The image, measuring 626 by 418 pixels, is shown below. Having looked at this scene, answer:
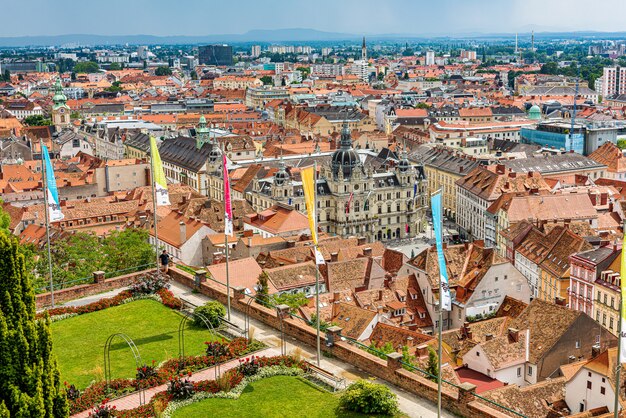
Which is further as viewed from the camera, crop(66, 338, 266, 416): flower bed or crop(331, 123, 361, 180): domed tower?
crop(331, 123, 361, 180): domed tower

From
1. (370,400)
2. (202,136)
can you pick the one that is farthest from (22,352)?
(202,136)

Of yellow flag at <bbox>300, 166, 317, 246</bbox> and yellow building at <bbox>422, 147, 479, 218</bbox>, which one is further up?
yellow flag at <bbox>300, 166, 317, 246</bbox>

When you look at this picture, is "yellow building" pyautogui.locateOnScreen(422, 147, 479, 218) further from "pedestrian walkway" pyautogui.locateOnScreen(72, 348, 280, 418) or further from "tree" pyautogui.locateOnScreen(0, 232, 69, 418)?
"tree" pyautogui.locateOnScreen(0, 232, 69, 418)

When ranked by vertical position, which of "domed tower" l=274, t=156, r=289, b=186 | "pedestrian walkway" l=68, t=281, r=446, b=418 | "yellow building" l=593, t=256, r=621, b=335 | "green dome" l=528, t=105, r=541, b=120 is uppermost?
"pedestrian walkway" l=68, t=281, r=446, b=418

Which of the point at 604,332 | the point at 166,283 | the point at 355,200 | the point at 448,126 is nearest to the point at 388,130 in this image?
the point at 448,126

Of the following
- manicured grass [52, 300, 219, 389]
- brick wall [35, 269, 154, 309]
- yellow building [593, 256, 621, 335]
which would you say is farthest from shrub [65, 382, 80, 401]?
yellow building [593, 256, 621, 335]

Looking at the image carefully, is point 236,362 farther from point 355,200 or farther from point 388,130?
point 388,130

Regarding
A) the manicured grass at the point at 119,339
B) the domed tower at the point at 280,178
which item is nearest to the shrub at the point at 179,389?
the manicured grass at the point at 119,339
